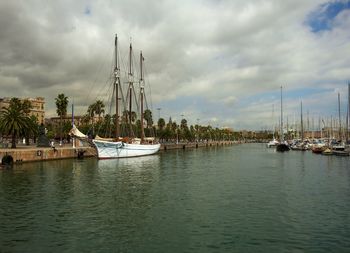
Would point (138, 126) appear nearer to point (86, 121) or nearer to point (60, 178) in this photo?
point (86, 121)

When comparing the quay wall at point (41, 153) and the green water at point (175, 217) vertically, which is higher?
the quay wall at point (41, 153)

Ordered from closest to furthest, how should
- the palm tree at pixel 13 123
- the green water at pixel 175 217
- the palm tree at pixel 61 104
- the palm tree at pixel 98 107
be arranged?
the green water at pixel 175 217
the palm tree at pixel 13 123
the palm tree at pixel 61 104
the palm tree at pixel 98 107

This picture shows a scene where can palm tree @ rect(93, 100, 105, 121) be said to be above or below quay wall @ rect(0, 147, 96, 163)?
above

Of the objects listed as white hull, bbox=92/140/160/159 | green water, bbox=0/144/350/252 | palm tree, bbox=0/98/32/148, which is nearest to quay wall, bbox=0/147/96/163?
palm tree, bbox=0/98/32/148

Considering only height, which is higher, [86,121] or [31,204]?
[86,121]

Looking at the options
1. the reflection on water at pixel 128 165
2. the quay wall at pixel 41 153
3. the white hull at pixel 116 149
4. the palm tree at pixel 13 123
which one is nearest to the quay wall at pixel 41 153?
the quay wall at pixel 41 153

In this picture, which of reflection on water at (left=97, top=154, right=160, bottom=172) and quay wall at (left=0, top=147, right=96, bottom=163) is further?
quay wall at (left=0, top=147, right=96, bottom=163)

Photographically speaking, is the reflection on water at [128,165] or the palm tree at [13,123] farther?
the palm tree at [13,123]

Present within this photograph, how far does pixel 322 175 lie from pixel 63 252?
A: 4207 centimetres

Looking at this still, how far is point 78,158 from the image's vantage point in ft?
298

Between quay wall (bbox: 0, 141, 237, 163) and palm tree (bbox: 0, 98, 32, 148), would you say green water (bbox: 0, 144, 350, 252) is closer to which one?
quay wall (bbox: 0, 141, 237, 163)

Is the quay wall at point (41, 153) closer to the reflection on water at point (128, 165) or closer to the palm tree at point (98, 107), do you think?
the reflection on water at point (128, 165)

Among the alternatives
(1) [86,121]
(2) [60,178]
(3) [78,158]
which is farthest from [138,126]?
(2) [60,178]

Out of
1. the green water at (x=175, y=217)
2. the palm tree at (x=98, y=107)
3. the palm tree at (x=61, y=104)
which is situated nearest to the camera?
the green water at (x=175, y=217)
